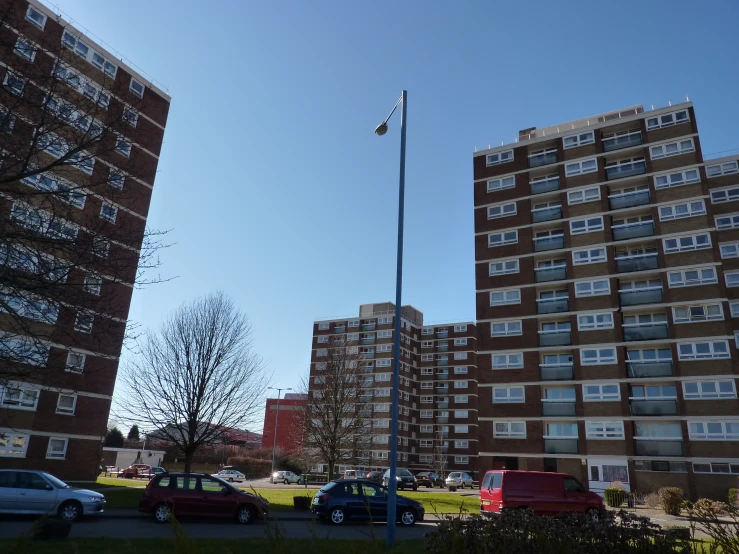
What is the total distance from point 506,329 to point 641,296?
32.1 ft

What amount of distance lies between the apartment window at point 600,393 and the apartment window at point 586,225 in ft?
38.1

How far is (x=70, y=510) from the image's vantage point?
16.8 m

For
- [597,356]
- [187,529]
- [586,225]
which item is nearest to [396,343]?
[187,529]

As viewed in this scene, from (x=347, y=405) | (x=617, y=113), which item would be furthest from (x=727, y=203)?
(x=347, y=405)

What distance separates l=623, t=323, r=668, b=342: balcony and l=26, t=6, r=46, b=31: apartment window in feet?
144

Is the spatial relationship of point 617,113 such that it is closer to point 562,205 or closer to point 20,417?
point 562,205

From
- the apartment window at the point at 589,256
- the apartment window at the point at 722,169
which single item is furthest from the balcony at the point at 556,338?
the apartment window at the point at 722,169

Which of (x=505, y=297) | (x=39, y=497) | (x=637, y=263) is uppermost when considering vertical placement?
(x=637, y=263)

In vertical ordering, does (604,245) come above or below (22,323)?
above

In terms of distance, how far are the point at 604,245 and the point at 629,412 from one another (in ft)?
39.7

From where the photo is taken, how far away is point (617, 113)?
1881 inches

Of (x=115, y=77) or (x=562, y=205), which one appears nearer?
(x=115, y=77)

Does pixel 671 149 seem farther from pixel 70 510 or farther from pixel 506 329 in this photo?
pixel 70 510

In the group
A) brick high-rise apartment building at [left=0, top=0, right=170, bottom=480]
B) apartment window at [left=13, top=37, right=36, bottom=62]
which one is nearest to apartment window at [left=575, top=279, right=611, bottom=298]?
brick high-rise apartment building at [left=0, top=0, right=170, bottom=480]
